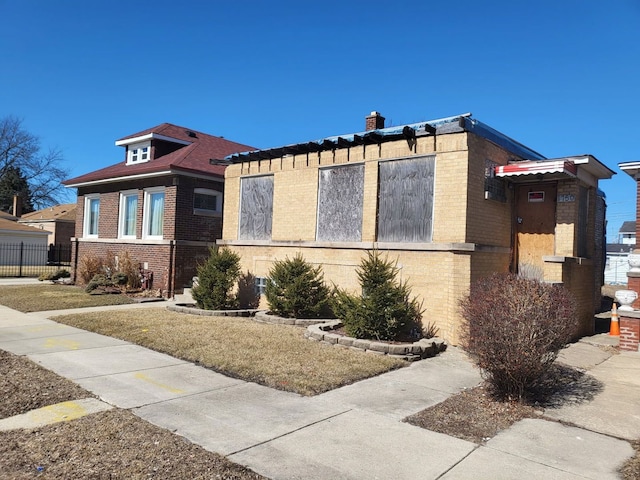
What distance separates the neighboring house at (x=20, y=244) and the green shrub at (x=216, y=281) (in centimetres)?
2606

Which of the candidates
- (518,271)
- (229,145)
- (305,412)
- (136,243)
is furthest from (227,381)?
(229,145)

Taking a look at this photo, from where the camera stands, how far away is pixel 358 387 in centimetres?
627

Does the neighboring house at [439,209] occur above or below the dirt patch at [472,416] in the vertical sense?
above

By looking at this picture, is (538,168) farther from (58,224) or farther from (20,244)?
(58,224)

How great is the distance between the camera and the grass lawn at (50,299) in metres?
12.7

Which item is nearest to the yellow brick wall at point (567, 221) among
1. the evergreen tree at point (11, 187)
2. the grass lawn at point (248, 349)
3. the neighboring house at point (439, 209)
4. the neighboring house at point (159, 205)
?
the neighboring house at point (439, 209)

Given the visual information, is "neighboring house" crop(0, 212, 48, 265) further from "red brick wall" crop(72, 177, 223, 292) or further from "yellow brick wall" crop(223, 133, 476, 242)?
"yellow brick wall" crop(223, 133, 476, 242)

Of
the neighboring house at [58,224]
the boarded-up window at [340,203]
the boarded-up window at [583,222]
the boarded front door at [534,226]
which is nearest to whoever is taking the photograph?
the boarded front door at [534,226]

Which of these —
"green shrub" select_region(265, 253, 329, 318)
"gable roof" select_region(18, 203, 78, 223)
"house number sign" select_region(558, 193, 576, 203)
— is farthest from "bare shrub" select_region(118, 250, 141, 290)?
"gable roof" select_region(18, 203, 78, 223)

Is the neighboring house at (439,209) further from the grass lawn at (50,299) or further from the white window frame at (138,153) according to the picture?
the white window frame at (138,153)

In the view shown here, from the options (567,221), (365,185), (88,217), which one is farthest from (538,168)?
(88,217)

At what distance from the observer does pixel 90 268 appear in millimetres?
18031

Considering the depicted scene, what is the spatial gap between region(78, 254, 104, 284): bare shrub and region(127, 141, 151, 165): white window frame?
14.4 ft

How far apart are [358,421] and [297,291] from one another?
19.4 feet
